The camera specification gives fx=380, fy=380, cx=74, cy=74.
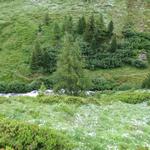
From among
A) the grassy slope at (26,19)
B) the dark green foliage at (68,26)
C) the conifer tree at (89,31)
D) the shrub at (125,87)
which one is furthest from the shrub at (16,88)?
the conifer tree at (89,31)

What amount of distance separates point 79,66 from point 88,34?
151 ft

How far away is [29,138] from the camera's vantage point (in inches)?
807

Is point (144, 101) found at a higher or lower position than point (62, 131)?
lower

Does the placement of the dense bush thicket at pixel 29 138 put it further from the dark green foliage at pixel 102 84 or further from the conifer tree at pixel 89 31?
the conifer tree at pixel 89 31

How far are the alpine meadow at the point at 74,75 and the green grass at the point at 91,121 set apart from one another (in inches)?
2.9

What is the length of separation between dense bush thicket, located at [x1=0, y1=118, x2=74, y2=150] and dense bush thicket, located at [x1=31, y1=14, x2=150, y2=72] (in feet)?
318

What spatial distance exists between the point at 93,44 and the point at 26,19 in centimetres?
3516

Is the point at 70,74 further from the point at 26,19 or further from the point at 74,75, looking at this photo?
the point at 26,19

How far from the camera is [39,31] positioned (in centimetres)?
13838

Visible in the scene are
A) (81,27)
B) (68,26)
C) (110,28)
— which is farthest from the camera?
(81,27)

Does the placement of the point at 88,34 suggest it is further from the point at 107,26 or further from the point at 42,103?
the point at 42,103

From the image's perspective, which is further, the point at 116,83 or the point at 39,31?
the point at 39,31

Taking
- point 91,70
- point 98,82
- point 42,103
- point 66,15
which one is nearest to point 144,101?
point 42,103

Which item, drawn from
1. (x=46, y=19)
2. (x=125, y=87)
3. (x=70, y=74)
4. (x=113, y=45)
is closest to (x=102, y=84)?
(x=125, y=87)
